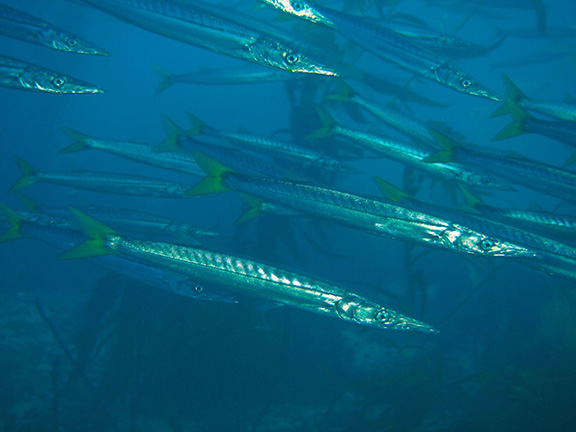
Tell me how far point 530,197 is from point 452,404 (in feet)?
60.6

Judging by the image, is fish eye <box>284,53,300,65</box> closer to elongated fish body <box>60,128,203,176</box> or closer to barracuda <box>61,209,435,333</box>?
elongated fish body <box>60,128,203,176</box>

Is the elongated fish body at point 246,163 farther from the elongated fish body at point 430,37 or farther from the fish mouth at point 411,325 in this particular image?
the elongated fish body at point 430,37

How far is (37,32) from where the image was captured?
11.1 ft

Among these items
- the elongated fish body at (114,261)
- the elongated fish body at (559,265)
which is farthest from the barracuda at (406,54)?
the elongated fish body at (114,261)

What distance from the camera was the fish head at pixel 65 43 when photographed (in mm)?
3412

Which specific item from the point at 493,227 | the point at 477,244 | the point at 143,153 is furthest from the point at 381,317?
the point at 143,153

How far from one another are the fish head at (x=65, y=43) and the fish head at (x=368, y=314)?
4039mm

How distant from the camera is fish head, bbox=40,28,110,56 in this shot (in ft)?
11.2

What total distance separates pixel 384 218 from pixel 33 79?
166 inches

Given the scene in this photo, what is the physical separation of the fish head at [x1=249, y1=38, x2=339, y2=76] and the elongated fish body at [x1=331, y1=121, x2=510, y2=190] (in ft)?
4.07

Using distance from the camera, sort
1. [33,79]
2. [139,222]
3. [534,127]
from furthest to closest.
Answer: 1. [139,222]
2. [534,127]
3. [33,79]

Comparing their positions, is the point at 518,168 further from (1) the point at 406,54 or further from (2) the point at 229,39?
(2) the point at 229,39

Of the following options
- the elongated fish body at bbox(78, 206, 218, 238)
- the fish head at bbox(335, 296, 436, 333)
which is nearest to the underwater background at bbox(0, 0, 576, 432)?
the fish head at bbox(335, 296, 436, 333)

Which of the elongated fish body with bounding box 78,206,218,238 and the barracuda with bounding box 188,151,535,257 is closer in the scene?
the barracuda with bounding box 188,151,535,257
